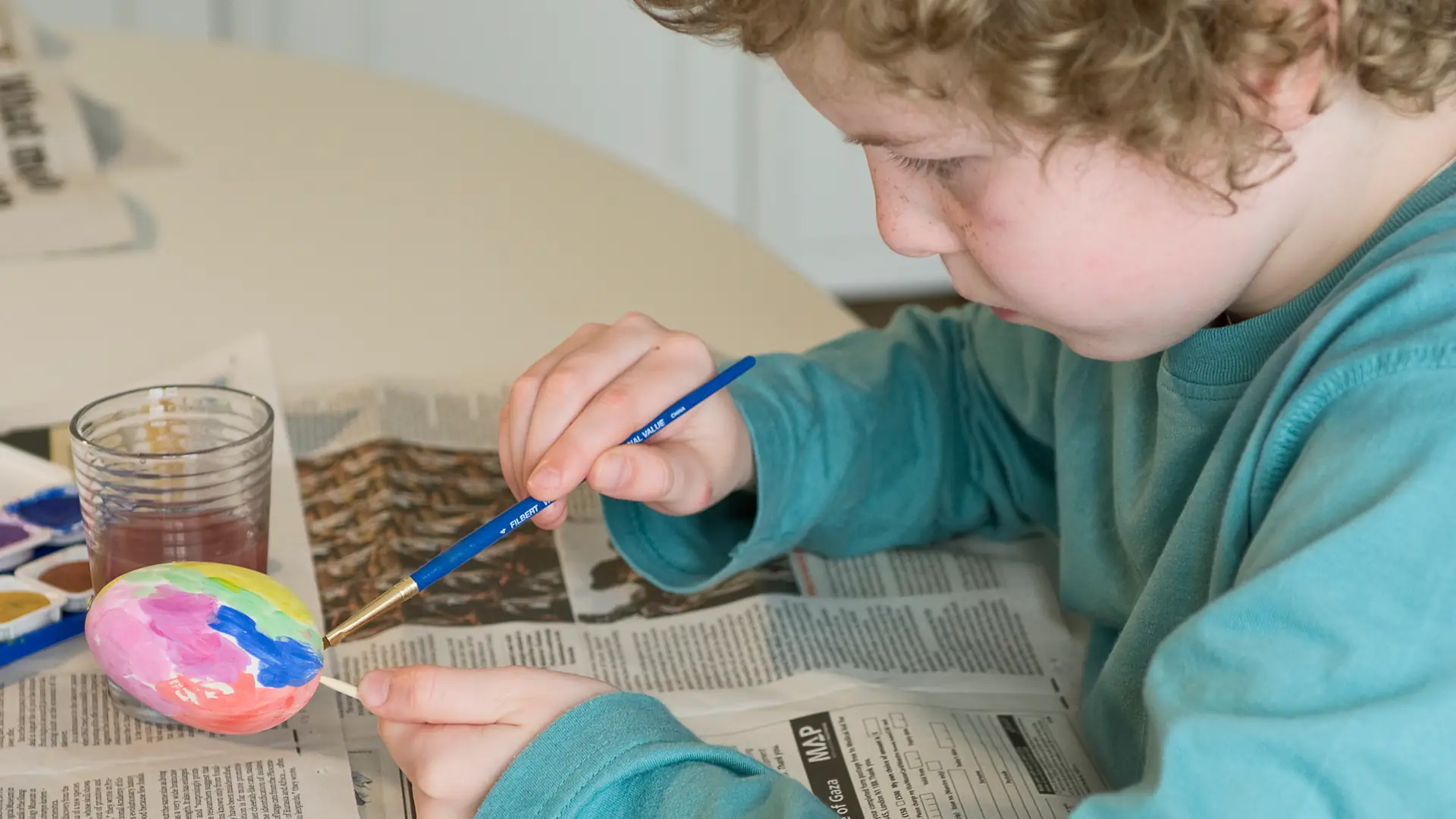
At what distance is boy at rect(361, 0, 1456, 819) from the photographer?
0.54 metres

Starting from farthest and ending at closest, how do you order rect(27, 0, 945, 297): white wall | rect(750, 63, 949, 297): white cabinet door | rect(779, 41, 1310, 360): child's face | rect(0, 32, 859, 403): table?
rect(750, 63, 949, 297): white cabinet door
rect(27, 0, 945, 297): white wall
rect(0, 32, 859, 403): table
rect(779, 41, 1310, 360): child's face

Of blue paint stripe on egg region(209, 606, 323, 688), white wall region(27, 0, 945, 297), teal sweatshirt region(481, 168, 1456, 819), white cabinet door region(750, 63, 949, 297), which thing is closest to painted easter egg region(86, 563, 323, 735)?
blue paint stripe on egg region(209, 606, 323, 688)

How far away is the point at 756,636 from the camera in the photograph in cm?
84

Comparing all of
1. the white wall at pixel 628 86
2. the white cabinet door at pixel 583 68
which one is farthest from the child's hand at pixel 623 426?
the white cabinet door at pixel 583 68

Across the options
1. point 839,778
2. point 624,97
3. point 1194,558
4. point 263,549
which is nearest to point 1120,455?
point 1194,558

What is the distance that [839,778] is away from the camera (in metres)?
0.72

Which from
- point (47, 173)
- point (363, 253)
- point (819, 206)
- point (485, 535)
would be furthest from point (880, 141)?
point (819, 206)

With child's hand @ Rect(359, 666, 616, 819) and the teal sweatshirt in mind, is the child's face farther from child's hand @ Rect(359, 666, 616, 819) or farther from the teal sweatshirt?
child's hand @ Rect(359, 666, 616, 819)

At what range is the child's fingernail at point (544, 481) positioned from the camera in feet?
2.56

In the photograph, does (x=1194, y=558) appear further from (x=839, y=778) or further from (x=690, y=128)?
(x=690, y=128)

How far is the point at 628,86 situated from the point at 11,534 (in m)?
2.16

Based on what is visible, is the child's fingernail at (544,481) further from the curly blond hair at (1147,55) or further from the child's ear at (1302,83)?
the child's ear at (1302,83)

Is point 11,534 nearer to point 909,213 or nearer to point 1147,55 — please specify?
point 909,213

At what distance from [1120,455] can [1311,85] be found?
283mm
